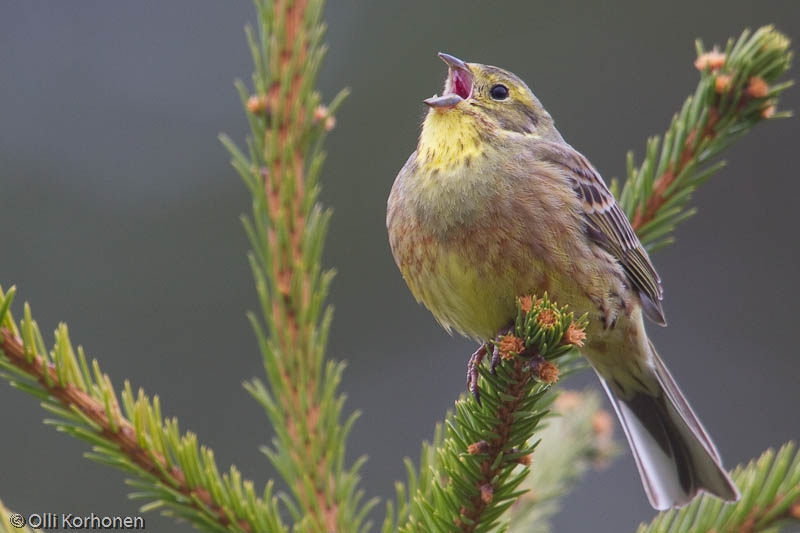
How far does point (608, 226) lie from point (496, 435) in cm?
146

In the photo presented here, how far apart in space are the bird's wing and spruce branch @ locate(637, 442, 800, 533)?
3.58 ft

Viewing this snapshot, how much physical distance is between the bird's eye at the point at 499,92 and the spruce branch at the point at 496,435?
65.4 inches

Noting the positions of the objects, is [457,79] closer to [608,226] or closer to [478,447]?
[608,226]

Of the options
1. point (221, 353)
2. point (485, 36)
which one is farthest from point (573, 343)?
point (485, 36)

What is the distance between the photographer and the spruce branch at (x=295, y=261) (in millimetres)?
2258

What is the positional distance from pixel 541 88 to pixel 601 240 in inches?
181

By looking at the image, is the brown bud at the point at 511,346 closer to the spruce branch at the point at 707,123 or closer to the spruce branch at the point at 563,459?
the spruce branch at the point at 563,459

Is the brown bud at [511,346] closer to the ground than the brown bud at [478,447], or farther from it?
farther from it

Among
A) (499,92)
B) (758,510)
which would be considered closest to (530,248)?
(499,92)

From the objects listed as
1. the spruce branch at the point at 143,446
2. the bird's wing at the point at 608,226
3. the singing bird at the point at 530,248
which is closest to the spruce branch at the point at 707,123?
the singing bird at the point at 530,248

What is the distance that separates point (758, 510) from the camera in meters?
2.10

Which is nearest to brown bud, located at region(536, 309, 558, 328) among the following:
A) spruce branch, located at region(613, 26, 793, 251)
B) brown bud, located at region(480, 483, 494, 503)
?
brown bud, located at region(480, 483, 494, 503)

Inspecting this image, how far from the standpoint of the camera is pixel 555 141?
378cm

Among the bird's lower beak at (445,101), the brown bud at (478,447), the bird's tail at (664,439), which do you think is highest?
the bird's lower beak at (445,101)
